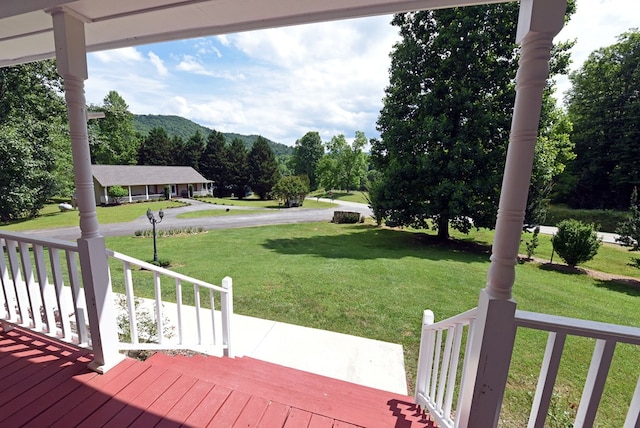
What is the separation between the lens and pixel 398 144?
35.2 feet

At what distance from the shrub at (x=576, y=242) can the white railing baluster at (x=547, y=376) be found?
8991 millimetres

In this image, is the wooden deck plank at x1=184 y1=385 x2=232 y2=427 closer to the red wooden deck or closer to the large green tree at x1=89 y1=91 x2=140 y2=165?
the red wooden deck

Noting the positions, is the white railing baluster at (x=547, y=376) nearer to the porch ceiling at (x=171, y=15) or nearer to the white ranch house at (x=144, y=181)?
the porch ceiling at (x=171, y=15)

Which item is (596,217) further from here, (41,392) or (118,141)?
(118,141)

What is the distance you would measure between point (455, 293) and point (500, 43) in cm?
893

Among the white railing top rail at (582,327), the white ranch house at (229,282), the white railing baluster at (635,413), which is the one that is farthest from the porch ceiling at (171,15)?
the white railing baluster at (635,413)

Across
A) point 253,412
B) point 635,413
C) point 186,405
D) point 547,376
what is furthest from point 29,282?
point 635,413

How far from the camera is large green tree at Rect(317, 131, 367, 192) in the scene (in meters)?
34.5

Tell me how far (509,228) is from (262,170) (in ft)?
107

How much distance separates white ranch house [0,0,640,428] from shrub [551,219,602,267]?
6.68 m

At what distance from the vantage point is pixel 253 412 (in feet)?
5.95

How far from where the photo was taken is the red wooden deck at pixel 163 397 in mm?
1738

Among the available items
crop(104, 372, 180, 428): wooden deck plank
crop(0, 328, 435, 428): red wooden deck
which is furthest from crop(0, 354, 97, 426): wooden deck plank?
crop(104, 372, 180, 428): wooden deck plank

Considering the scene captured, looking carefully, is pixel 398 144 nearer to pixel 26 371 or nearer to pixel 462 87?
pixel 462 87
